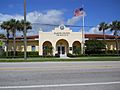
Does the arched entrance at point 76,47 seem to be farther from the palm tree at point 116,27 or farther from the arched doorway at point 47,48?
the palm tree at point 116,27

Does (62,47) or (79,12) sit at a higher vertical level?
(79,12)

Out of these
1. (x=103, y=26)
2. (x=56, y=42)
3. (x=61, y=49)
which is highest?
(x=103, y=26)

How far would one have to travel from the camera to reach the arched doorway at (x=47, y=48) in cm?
5181

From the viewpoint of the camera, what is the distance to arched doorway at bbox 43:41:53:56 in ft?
170

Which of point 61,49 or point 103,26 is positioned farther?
point 103,26

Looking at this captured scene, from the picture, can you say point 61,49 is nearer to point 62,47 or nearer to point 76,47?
point 62,47

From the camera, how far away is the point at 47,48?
52.3 meters

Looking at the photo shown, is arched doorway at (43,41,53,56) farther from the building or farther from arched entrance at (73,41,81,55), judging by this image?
arched entrance at (73,41,81,55)

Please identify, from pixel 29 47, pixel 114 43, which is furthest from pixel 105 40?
pixel 29 47

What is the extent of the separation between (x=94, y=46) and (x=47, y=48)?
10354 mm

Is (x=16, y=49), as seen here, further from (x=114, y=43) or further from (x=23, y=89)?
(x=23, y=89)

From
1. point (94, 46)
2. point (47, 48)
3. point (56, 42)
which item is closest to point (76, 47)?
point (94, 46)

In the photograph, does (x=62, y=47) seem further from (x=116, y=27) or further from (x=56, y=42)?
(x=116, y=27)

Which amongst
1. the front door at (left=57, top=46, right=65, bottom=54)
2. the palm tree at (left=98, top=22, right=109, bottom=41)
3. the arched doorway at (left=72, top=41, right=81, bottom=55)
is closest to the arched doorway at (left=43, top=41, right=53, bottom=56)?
the front door at (left=57, top=46, right=65, bottom=54)
